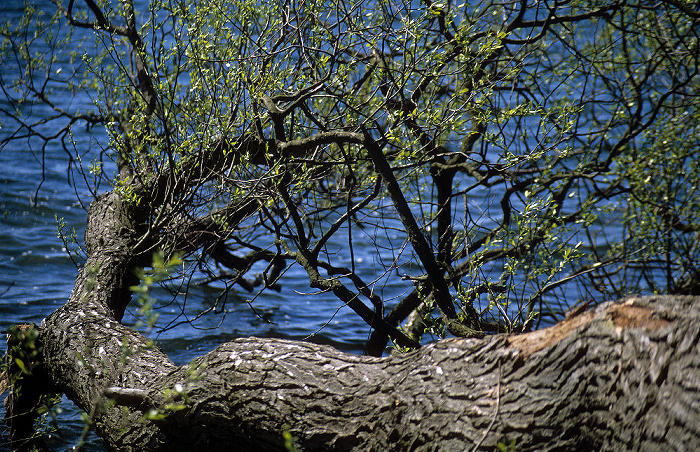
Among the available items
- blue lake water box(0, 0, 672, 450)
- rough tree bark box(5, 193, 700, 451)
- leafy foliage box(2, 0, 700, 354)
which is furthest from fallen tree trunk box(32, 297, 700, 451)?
blue lake water box(0, 0, 672, 450)

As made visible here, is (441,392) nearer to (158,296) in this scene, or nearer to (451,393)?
(451,393)

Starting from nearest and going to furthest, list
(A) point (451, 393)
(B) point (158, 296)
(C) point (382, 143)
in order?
(A) point (451, 393) → (C) point (382, 143) → (B) point (158, 296)

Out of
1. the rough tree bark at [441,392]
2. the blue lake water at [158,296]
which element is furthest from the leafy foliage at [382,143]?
the rough tree bark at [441,392]

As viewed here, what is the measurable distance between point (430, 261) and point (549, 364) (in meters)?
1.41

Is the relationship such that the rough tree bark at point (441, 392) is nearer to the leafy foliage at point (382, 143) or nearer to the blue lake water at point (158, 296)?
the leafy foliage at point (382, 143)

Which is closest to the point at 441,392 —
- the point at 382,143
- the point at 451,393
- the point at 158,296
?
the point at 451,393

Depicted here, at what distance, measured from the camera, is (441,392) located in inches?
81.0

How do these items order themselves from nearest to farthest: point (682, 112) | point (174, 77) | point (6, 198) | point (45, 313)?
point (174, 77) < point (682, 112) < point (45, 313) < point (6, 198)

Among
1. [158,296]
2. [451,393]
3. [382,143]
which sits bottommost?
[451,393]

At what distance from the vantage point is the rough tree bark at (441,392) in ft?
5.62

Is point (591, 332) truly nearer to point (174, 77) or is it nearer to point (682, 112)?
point (174, 77)

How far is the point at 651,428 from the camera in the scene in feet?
5.47

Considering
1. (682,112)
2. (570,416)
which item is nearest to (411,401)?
(570,416)

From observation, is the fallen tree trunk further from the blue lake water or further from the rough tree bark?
the blue lake water
